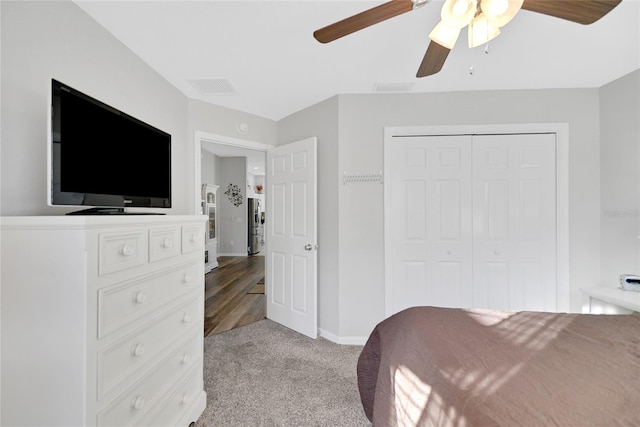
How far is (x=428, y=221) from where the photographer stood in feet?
8.50

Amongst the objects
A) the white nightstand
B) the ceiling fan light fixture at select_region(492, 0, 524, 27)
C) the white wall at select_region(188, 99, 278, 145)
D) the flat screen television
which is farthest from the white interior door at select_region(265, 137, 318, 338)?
the white nightstand

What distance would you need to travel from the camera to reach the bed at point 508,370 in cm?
72

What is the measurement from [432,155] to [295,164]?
141 cm

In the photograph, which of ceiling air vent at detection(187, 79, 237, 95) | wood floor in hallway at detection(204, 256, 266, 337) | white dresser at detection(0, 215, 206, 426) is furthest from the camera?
wood floor in hallway at detection(204, 256, 266, 337)

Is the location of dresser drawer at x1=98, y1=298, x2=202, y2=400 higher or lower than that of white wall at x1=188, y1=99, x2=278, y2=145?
lower

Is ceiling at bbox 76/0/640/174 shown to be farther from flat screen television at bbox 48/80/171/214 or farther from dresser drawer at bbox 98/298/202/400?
dresser drawer at bbox 98/298/202/400

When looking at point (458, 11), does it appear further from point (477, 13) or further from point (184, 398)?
point (184, 398)

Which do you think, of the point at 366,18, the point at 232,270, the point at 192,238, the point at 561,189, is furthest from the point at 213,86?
the point at 232,270

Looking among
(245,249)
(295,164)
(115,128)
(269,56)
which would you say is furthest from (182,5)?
(245,249)

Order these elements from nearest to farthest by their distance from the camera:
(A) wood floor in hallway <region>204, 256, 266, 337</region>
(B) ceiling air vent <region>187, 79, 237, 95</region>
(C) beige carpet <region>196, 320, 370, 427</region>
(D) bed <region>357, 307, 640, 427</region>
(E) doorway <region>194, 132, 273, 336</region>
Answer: (D) bed <region>357, 307, 640, 427</region>, (C) beige carpet <region>196, 320, 370, 427</region>, (B) ceiling air vent <region>187, 79, 237, 95</region>, (E) doorway <region>194, 132, 273, 336</region>, (A) wood floor in hallway <region>204, 256, 266, 337</region>

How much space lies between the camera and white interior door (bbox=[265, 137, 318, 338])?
2.72 m

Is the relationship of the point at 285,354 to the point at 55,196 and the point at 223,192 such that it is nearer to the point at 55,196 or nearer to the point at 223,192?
the point at 55,196

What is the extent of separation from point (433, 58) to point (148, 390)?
7.36ft

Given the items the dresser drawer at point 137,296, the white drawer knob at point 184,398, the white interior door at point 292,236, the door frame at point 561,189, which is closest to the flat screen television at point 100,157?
the dresser drawer at point 137,296
